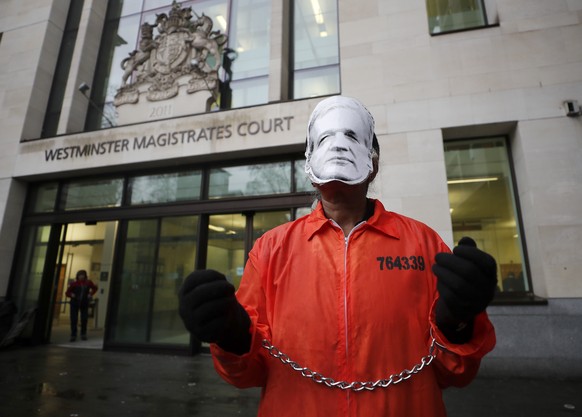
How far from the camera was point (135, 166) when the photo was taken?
856 centimetres

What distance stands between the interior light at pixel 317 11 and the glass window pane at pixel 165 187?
4.92 metres

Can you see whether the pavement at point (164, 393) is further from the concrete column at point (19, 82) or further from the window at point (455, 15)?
the window at point (455, 15)

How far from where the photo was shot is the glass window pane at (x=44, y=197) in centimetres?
953

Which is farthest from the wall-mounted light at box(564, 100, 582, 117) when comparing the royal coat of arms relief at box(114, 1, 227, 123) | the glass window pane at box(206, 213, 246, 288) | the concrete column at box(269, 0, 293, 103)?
the royal coat of arms relief at box(114, 1, 227, 123)

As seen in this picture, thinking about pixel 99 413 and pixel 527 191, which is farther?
pixel 527 191

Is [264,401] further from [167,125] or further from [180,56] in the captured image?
[180,56]

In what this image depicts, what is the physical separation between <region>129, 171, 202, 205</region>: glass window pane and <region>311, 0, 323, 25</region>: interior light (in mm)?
4919

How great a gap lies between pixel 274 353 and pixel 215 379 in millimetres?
5073

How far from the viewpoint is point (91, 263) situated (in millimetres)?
14445

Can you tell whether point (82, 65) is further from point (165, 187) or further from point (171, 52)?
point (165, 187)

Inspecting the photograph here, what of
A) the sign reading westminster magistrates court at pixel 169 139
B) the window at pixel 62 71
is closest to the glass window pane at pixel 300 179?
the sign reading westminster magistrates court at pixel 169 139

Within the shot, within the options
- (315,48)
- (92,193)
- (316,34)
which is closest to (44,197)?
(92,193)

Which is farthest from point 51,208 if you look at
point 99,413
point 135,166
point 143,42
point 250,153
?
point 99,413

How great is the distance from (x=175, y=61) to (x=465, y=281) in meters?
9.64
